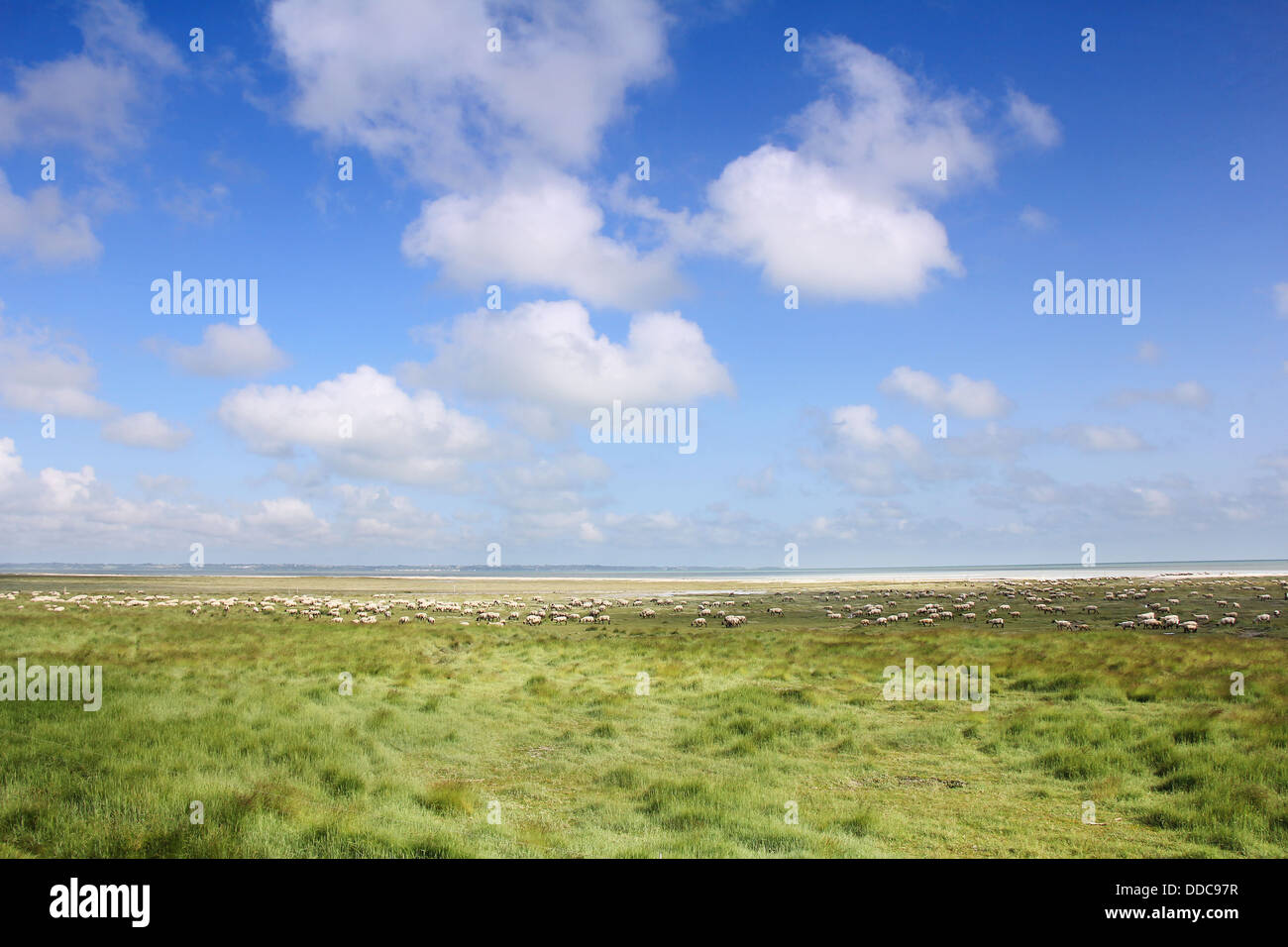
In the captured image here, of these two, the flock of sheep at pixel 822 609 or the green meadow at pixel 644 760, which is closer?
the green meadow at pixel 644 760

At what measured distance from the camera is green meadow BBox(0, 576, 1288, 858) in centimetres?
841

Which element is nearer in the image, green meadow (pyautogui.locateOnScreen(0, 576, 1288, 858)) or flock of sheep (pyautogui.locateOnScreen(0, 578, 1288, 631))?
green meadow (pyautogui.locateOnScreen(0, 576, 1288, 858))

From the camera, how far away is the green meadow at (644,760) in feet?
27.6

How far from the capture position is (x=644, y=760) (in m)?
12.8

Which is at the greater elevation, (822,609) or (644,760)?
(644,760)

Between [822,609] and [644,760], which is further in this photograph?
[822,609]

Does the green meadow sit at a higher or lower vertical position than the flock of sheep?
higher

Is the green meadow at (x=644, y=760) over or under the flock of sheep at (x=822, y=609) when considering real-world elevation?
over
